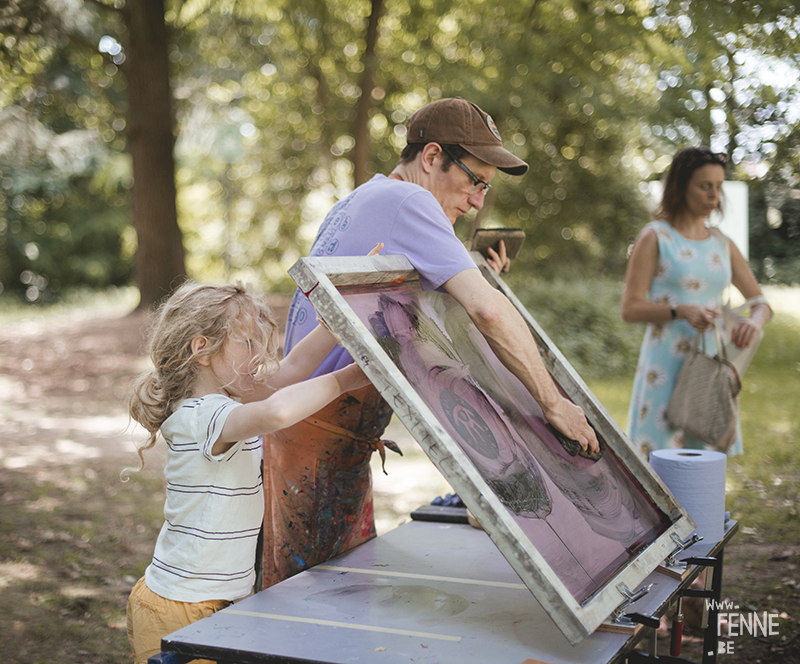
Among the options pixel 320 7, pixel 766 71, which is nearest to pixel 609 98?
pixel 320 7

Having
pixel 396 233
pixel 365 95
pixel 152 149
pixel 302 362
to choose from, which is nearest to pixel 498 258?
pixel 396 233

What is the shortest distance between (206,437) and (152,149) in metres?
9.81

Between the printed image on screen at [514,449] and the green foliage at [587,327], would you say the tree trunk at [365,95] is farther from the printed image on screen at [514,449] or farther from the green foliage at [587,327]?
the printed image on screen at [514,449]

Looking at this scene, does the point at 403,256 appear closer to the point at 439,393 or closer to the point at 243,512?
the point at 439,393

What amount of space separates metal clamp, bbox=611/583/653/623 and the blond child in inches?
28.7

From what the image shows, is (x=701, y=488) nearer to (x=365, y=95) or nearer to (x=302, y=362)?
(x=302, y=362)

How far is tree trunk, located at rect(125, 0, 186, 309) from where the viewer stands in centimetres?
1020

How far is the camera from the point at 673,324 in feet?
11.1

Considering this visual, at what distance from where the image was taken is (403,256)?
193 cm

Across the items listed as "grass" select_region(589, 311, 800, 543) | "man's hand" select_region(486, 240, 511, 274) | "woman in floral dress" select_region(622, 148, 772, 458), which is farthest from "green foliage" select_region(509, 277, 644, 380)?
"man's hand" select_region(486, 240, 511, 274)

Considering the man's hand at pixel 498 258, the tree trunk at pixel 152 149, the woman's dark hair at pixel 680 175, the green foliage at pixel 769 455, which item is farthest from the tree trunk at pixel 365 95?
the man's hand at pixel 498 258

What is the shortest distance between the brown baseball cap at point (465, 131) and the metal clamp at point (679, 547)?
112 centimetres

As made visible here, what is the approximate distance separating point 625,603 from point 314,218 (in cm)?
1677

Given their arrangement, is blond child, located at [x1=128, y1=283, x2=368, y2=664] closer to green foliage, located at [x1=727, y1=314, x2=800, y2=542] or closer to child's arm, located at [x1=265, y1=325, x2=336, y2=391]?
child's arm, located at [x1=265, y1=325, x2=336, y2=391]
